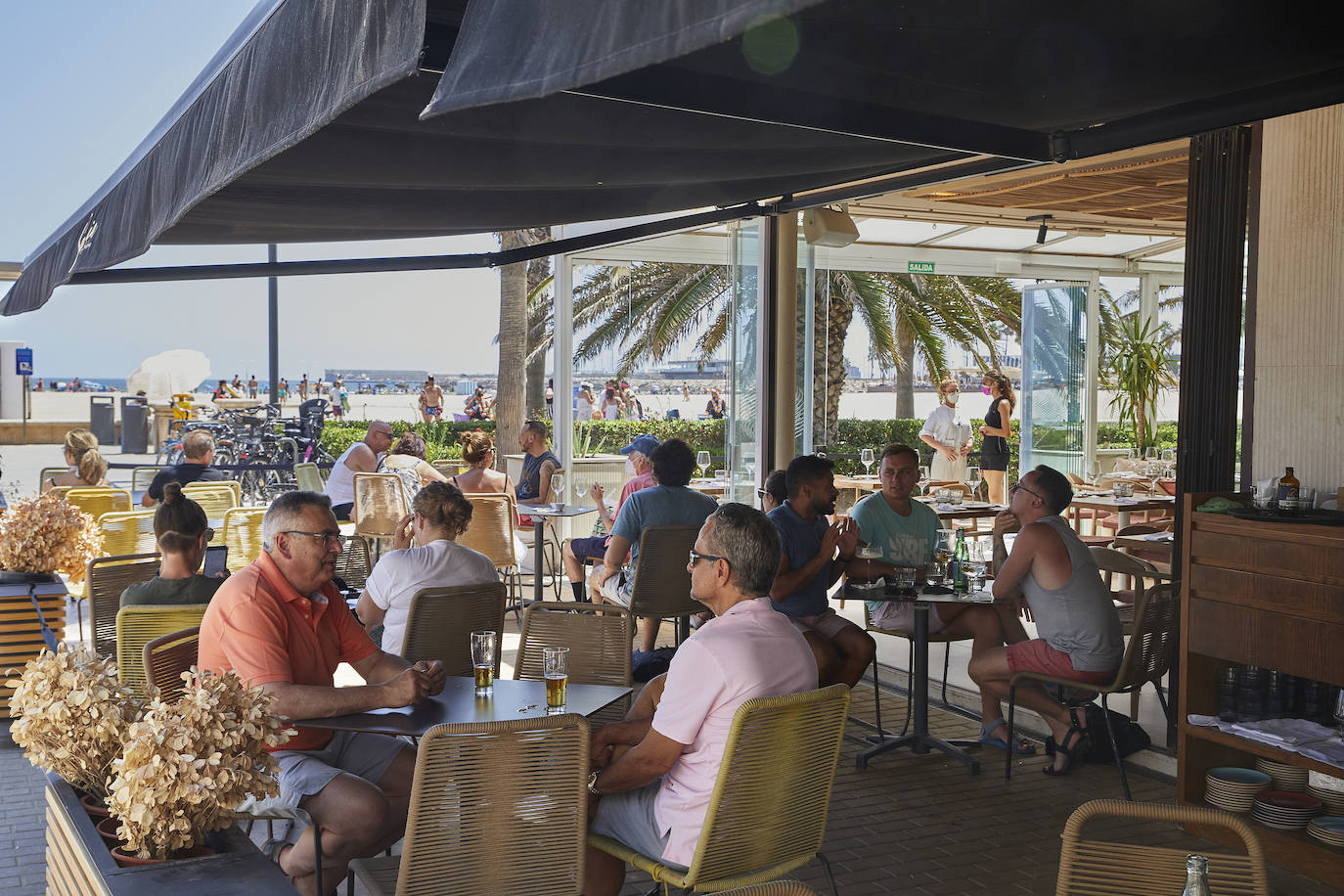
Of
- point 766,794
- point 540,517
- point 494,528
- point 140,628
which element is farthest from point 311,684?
point 540,517

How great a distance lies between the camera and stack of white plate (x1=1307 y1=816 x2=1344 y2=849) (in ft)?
13.1

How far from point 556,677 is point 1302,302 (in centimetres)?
360

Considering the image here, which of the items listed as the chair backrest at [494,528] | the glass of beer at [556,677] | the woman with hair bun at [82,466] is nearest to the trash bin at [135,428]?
the woman with hair bun at [82,466]

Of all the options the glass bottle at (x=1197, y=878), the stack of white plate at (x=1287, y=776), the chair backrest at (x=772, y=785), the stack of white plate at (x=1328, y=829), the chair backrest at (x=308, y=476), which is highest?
the glass bottle at (x=1197, y=878)

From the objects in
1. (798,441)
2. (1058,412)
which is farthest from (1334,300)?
(1058,412)

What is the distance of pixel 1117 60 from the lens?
3088 millimetres

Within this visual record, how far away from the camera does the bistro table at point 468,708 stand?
9.87 feet

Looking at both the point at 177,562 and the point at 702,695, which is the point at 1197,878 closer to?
the point at 702,695

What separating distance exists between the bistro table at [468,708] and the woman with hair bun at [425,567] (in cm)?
90

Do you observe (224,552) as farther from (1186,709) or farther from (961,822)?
(1186,709)

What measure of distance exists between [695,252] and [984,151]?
6668 mm

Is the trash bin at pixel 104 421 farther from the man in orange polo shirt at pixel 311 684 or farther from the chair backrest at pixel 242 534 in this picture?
the man in orange polo shirt at pixel 311 684

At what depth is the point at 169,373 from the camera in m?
29.9

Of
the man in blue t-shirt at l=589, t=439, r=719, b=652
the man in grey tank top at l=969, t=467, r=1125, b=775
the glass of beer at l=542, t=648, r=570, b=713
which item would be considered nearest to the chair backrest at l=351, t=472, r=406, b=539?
the man in blue t-shirt at l=589, t=439, r=719, b=652
